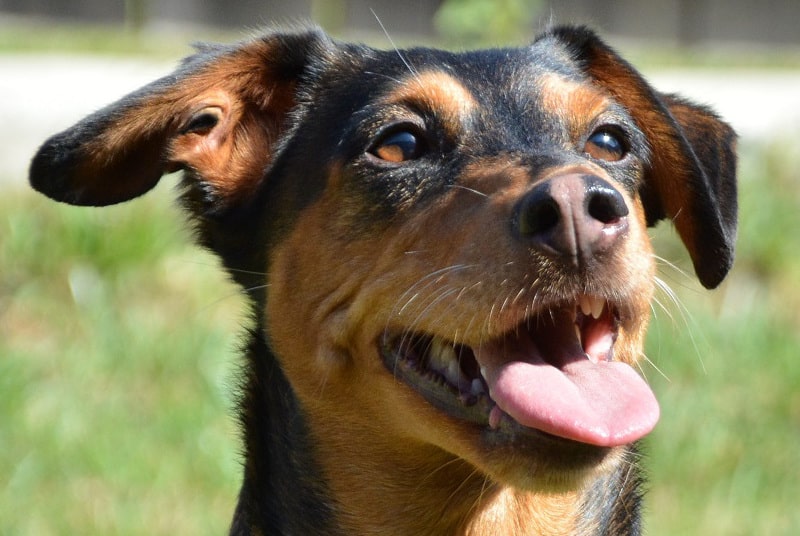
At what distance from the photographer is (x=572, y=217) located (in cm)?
294

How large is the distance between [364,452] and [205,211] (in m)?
0.95

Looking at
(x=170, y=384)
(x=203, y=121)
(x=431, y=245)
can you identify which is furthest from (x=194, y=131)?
(x=170, y=384)

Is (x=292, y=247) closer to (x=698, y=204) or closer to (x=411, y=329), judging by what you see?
(x=411, y=329)

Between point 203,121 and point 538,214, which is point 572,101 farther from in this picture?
point 203,121

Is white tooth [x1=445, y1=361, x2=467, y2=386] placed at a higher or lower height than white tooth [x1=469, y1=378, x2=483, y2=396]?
lower

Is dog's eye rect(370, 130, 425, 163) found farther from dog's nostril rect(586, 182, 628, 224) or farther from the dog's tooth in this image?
dog's nostril rect(586, 182, 628, 224)

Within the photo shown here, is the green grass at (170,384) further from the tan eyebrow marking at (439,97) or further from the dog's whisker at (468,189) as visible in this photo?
the dog's whisker at (468,189)

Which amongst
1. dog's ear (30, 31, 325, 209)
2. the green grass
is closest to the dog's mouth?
dog's ear (30, 31, 325, 209)

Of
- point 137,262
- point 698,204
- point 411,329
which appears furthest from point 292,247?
point 137,262

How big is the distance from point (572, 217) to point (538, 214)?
10 centimetres

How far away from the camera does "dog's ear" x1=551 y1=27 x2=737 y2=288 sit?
382 centimetres

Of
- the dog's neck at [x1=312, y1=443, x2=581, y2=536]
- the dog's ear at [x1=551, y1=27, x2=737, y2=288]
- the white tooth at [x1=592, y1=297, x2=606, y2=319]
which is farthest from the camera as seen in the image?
the dog's ear at [x1=551, y1=27, x2=737, y2=288]

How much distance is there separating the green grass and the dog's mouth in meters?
2.34

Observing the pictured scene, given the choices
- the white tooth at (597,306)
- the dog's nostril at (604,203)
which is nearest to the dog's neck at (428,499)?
the white tooth at (597,306)
